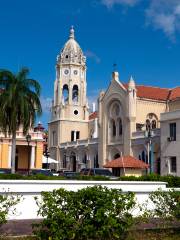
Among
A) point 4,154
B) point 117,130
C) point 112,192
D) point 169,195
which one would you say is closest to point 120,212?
point 112,192

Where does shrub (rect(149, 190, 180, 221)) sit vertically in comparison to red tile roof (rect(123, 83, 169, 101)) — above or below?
below

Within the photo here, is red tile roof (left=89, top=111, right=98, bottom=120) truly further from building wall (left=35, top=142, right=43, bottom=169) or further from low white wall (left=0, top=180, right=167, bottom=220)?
low white wall (left=0, top=180, right=167, bottom=220)

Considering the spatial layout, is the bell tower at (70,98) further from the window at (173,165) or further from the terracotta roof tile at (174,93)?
the window at (173,165)

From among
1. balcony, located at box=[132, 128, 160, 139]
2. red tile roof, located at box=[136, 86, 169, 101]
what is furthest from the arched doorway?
balcony, located at box=[132, 128, 160, 139]

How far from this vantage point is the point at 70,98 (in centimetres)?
7944

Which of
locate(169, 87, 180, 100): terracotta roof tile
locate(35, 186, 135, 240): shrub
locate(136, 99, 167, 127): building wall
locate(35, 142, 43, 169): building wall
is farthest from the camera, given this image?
locate(169, 87, 180, 100): terracotta roof tile

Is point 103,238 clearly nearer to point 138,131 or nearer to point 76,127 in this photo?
point 138,131

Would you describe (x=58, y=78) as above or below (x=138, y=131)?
above

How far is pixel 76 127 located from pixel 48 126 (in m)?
7.05

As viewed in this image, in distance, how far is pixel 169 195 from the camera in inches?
432

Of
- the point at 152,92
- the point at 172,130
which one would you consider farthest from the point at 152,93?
the point at 172,130

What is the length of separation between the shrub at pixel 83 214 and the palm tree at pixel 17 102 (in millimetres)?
23998

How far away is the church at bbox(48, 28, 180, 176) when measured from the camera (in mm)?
47531

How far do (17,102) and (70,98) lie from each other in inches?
1833
